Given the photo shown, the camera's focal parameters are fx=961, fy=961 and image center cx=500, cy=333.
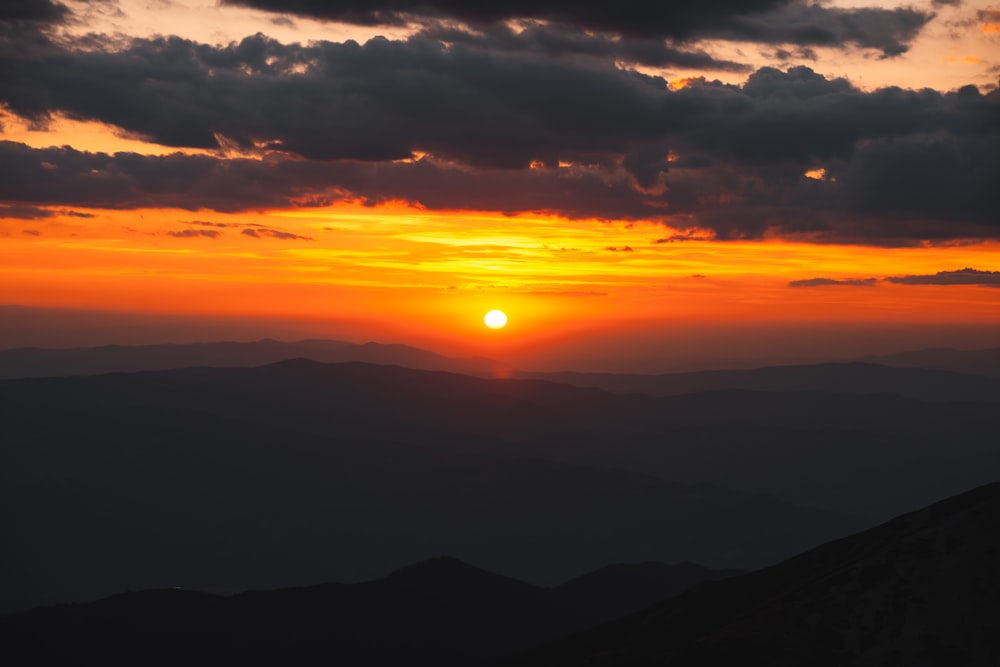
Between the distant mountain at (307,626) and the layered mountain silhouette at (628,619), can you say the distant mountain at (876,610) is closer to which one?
the layered mountain silhouette at (628,619)

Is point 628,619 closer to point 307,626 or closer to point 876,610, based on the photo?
point 876,610

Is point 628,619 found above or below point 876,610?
below

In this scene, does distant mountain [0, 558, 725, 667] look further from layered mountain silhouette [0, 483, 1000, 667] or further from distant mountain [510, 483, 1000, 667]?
distant mountain [510, 483, 1000, 667]

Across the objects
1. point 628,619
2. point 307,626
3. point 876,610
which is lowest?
point 307,626

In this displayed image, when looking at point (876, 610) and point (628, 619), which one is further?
point (628, 619)

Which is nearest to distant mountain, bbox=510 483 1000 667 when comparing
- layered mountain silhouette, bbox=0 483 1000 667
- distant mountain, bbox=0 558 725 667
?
layered mountain silhouette, bbox=0 483 1000 667

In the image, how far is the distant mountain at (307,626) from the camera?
17250 centimetres

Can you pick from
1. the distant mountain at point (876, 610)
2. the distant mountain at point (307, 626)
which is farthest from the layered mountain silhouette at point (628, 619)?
the distant mountain at point (307, 626)

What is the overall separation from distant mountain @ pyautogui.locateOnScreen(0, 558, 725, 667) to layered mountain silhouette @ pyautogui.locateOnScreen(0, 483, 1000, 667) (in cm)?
31

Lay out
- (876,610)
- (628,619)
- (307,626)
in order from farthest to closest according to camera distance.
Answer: (307,626) → (628,619) → (876,610)

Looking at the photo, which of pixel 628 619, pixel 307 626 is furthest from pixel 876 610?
pixel 307 626

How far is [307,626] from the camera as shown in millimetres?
180500

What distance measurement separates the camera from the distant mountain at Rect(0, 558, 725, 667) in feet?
566

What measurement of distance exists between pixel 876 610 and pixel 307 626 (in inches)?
4856
